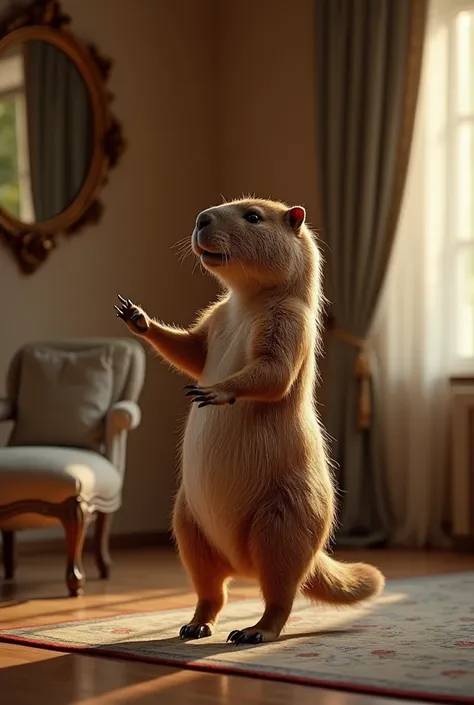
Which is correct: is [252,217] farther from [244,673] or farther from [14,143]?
[14,143]

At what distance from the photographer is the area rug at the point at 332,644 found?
221cm

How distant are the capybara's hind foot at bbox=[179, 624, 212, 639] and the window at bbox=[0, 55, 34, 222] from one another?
295 cm

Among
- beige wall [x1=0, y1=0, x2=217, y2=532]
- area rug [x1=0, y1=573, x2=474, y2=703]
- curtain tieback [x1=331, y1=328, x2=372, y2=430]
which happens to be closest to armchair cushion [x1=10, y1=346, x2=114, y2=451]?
beige wall [x1=0, y1=0, x2=217, y2=532]

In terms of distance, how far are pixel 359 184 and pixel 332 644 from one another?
323 centimetres

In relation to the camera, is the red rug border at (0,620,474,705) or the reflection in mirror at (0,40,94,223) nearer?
the red rug border at (0,620,474,705)

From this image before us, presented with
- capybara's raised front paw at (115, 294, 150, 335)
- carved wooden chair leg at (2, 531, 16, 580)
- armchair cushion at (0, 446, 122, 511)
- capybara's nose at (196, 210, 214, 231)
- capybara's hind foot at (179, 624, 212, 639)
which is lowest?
carved wooden chair leg at (2, 531, 16, 580)

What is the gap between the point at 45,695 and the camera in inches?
84.6

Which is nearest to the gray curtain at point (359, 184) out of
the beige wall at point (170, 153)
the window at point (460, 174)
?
the window at point (460, 174)

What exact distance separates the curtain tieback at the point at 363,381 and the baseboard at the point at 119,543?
105cm

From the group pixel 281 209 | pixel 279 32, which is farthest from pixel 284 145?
pixel 281 209

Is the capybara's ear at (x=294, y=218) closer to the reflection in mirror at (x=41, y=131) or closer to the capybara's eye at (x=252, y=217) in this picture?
the capybara's eye at (x=252, y=217)

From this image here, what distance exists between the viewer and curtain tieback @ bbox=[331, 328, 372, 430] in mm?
5459

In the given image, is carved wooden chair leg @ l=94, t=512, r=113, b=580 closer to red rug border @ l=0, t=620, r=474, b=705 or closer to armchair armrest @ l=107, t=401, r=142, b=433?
armchair armrest @ l=107, t=401, r=142, b=433

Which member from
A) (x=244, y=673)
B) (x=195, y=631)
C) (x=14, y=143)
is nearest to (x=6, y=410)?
(x=14, y=143)
